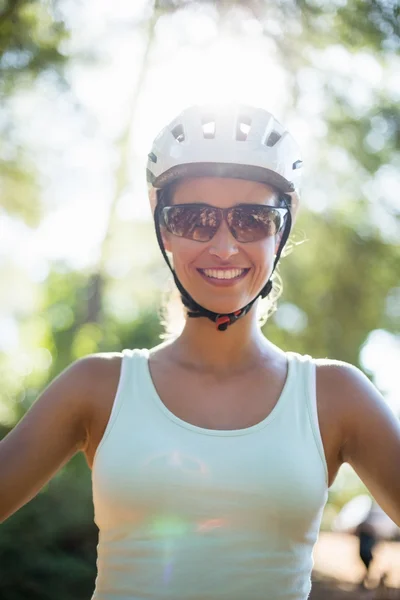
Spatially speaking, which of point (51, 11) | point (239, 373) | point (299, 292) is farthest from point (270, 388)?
point (299, 292)

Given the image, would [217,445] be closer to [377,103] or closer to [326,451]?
[326,451]

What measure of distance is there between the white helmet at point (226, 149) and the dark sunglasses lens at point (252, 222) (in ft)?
0.40

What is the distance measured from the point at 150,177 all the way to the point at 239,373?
70cm

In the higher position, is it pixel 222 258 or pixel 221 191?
pixel 221 191

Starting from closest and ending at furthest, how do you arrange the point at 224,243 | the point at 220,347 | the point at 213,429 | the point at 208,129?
1. the point at 213,429
2. the point at 224,243
3. the point at 220,347
4. the point at 208,129

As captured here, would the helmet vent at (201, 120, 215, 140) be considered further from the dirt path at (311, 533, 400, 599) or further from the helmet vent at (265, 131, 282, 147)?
the dirt path at (311, 533, 400, 599)

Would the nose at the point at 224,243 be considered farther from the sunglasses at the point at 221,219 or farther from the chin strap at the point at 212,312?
the chin strap at the point at 212,312

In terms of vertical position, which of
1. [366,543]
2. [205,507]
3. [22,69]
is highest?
[22,69]

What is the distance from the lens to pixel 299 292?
8.83m

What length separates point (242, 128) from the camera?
246 cm

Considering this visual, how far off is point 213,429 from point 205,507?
196 mm

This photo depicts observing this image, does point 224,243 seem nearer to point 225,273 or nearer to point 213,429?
point 225,273

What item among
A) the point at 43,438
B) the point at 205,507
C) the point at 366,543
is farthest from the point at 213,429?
the point at 366,543

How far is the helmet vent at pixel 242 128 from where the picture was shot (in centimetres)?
242
